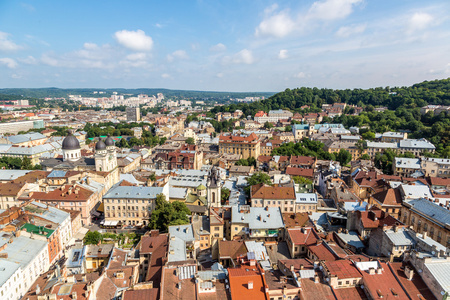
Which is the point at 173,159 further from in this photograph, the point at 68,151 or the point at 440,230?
the point at 440,230

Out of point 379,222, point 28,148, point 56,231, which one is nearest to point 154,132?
point 28,148

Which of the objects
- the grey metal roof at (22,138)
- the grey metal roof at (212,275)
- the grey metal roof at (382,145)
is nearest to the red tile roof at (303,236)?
the grey metal roof at (212,275)

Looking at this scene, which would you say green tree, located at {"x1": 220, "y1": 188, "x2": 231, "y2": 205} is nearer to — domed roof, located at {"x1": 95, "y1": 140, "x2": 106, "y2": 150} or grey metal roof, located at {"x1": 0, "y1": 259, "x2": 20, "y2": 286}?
domed roof, located at {"x1": 95, "y1": 140, "x2": 106, "y2": 150}

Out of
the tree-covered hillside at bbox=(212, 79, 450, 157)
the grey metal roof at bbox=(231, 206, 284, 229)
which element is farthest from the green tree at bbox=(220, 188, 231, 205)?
the tree-covered hillside at bbox=(212, 79, 450, 157)

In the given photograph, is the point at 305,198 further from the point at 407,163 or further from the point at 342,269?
the point at 407,163

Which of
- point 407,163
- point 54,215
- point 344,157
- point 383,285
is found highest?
point 383,285

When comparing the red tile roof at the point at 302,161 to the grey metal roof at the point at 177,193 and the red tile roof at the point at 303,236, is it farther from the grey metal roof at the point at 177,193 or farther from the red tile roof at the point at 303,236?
the red tile roof at the point at 303,236

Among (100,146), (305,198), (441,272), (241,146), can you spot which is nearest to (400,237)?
(441,272)
